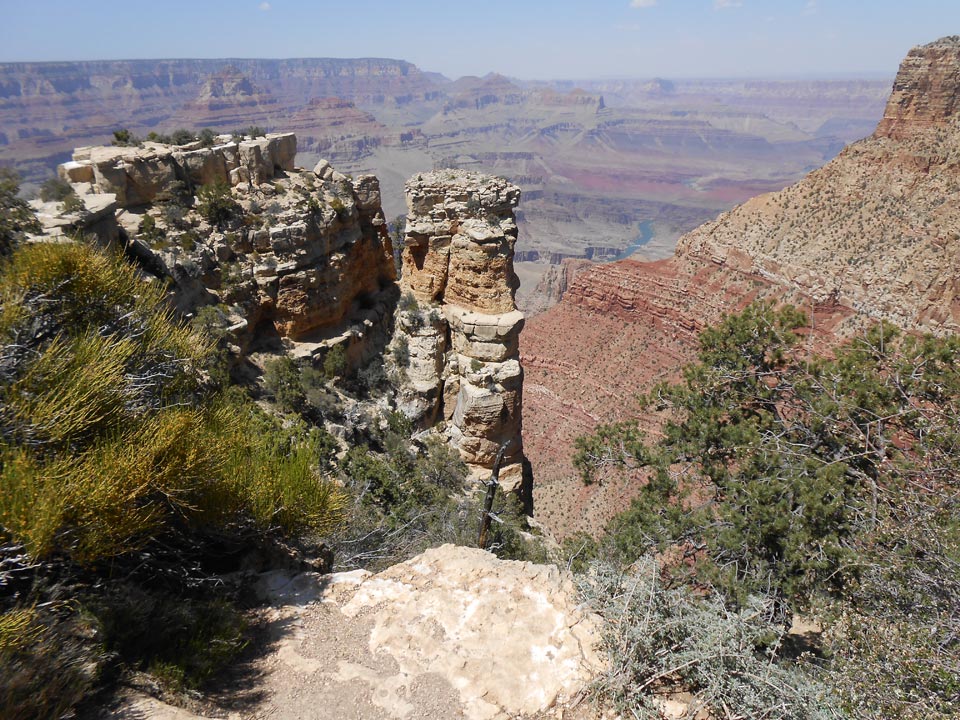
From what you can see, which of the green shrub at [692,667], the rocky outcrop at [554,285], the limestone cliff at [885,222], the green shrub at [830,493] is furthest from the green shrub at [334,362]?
the rocky outcrop at [554,285]

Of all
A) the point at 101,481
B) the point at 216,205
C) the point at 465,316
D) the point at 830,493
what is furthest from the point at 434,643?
the point at 216,205

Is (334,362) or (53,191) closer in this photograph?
(53,191)

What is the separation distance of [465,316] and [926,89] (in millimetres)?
61198

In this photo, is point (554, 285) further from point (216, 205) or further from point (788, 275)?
point (216, 205)

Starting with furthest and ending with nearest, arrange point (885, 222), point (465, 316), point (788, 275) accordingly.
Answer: point (788, 275) < point (885, 222) < point (465, 316)

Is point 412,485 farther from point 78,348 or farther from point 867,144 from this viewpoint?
point 867,144

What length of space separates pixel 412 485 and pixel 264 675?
9221 millimetres

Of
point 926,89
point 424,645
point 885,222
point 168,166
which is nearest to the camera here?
point 424,645

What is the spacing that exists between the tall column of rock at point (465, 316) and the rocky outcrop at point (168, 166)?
495 cm

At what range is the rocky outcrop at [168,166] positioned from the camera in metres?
14.5

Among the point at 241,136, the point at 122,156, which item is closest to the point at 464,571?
the point at 122,156

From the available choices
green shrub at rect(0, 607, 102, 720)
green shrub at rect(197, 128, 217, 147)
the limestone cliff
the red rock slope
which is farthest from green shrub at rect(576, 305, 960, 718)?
the limestone cliff

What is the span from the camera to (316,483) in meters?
8.51

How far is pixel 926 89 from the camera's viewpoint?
2019 inches
